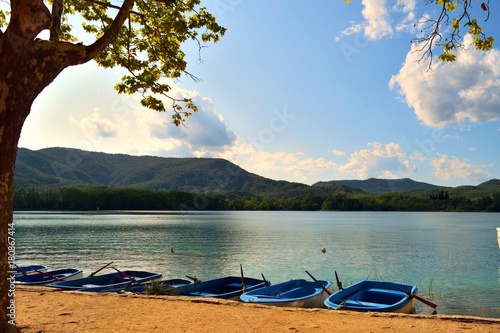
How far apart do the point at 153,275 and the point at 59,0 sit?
568 inches

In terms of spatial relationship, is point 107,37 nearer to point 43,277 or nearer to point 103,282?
point 103,282

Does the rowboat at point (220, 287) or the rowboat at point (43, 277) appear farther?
the rowboat at point (43, 277)

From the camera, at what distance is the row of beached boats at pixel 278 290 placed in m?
13.6

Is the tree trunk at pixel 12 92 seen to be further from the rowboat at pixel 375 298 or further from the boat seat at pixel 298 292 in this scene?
the boat seat at pixel 298 292

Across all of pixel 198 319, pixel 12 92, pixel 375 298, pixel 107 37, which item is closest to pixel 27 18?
pixel 12 92

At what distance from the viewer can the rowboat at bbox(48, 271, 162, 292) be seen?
51.9 feet

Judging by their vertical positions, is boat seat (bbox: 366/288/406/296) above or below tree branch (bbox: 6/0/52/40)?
below

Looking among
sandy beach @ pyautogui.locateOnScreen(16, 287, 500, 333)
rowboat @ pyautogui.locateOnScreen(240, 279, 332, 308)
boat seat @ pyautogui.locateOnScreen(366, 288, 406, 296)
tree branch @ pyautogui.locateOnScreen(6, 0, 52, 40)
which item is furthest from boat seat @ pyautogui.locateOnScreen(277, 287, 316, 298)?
tree branch @ pyautogui.locateOnScreen(6, 0, 52, 40)

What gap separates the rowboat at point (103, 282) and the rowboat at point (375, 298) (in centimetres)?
858

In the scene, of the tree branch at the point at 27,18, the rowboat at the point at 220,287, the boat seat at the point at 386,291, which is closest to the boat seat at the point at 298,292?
the rowboat at the point at 220,287

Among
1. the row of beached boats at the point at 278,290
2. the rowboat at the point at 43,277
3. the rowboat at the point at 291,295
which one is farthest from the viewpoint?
the rowboat at the point at 43,277

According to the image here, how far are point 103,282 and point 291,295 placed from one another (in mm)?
8558

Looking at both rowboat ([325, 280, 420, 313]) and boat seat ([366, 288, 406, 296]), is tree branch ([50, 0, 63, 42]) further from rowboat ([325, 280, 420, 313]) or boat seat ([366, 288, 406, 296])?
boat seat ([366, 288, 406, 296])

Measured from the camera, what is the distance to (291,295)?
627 inches
